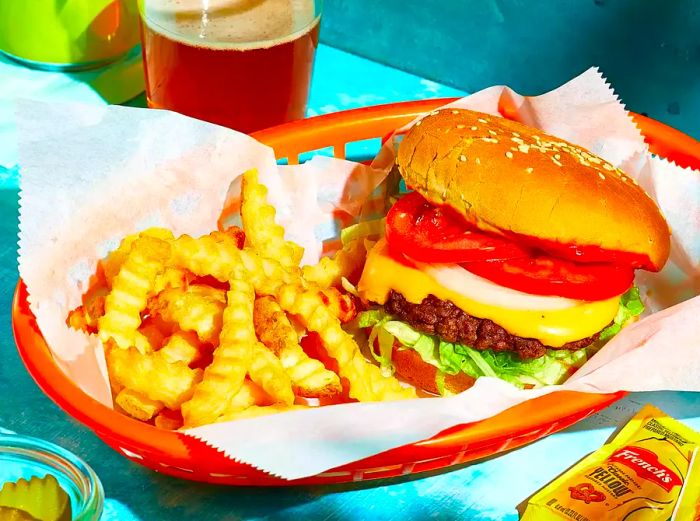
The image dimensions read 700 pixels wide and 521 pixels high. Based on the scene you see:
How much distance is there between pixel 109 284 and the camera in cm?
165

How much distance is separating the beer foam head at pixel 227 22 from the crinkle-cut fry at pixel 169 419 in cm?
87

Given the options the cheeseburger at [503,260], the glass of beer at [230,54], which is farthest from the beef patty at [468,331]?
the glass of beer at [230,54]

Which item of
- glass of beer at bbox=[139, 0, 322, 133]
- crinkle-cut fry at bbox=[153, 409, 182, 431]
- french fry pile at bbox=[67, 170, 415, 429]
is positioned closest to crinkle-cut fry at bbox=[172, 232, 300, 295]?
french fry pile at bbox=[67, 170, 415, 429]

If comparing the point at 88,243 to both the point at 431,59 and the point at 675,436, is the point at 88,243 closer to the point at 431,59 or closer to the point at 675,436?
the point at 675,436

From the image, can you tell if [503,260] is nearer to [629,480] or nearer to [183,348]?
[629,480]

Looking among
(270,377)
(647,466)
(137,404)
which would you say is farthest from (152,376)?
(647,466)

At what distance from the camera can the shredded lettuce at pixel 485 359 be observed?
1641 millimetres

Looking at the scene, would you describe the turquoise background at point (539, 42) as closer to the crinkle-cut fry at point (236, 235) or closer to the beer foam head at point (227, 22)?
the beer foam head at point (227, 22)

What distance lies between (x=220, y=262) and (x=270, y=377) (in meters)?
0.23

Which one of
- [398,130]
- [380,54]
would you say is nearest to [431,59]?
[380,54]

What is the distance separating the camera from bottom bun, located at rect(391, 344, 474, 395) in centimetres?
167

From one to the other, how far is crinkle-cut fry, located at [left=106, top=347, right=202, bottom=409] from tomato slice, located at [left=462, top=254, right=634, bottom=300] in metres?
0.52

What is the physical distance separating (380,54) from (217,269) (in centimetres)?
144

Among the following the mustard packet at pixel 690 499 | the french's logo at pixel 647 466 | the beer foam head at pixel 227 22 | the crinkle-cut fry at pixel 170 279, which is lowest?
the french's logo at pixel 647 466
